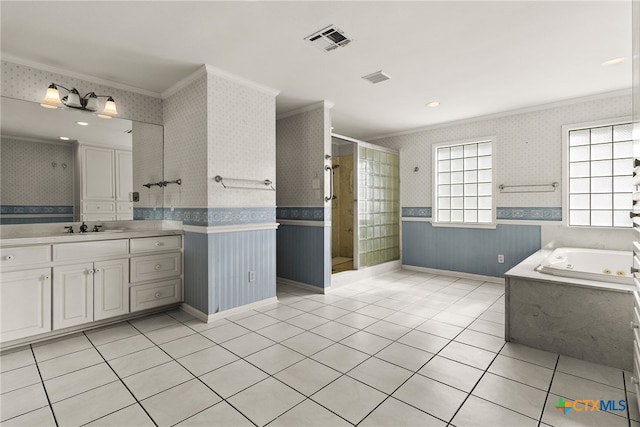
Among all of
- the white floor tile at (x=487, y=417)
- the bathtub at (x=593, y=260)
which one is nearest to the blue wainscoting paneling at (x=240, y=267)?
the white floor tile at (x=487, y=417)

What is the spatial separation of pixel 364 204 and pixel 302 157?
121cm

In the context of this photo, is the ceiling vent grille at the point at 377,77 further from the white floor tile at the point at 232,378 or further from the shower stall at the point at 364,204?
the white floor tile at the point at 232,378

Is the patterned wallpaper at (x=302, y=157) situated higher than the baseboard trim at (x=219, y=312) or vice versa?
the patterned wallpaper at (x=302, y=157)

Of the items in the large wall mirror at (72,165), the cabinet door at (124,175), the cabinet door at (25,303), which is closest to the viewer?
the cabinet door at (25,303)

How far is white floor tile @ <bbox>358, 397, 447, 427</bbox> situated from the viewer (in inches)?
63.4

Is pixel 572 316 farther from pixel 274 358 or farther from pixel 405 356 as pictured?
pixel 274 358

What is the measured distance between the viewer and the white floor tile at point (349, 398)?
5.57 ft

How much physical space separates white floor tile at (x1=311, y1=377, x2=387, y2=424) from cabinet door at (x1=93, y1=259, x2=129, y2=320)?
209 centimetres

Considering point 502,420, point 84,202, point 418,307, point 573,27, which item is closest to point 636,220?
point 502,420

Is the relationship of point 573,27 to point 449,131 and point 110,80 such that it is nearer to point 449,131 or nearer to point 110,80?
point 449,131

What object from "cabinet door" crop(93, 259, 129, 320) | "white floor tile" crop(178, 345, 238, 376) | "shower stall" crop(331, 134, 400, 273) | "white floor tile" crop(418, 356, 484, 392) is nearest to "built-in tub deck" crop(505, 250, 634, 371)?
"white floor tile" crop(418, 356, 484, 392)

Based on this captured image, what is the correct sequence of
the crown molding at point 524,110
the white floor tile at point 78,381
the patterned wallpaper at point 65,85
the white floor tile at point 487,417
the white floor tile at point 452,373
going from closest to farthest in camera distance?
the white floor tile at point 487,417
the white floor tile at point 78,381
the white floor tile at point 452,373
the patterned wallpaper at point 65,85
the crown molding at point 524,110

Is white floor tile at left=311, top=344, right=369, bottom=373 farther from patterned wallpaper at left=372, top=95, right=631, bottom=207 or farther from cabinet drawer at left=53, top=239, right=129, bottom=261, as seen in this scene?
patterned wallpaper at left=372, top=95, right=631, bottom=207

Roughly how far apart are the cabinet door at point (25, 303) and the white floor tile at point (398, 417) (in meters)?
2.53
